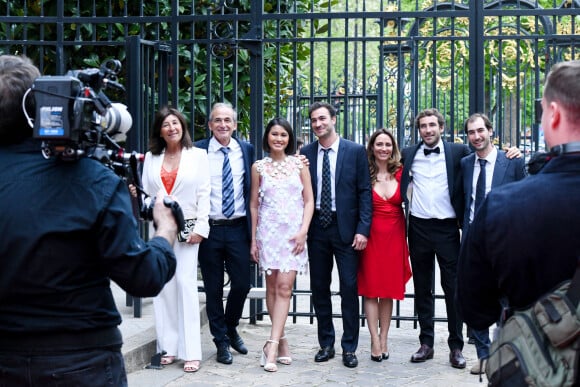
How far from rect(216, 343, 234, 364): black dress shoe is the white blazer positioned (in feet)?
3.14

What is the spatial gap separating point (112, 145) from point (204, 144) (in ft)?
14.9

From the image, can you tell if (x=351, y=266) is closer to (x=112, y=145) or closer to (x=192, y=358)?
(x=192, y=358)

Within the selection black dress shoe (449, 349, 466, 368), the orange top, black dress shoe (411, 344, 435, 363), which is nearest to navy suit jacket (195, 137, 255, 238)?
the orange top

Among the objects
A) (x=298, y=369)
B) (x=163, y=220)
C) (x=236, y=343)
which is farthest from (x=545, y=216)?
(x=236, y=343)

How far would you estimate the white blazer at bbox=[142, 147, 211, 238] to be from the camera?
734 centimetres

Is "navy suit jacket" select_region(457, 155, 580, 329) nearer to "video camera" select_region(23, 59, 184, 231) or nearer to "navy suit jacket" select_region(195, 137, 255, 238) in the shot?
"video camera" select_region(23, 59, 184, 231)

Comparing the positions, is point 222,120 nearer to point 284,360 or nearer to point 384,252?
point 384,252

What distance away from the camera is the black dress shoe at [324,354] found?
7.72 m

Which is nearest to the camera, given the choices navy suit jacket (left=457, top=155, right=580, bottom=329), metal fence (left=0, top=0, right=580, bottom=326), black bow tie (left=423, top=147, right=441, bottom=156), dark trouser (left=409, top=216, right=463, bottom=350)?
navy suit jacket (left=457, top=155, right=580, bottom=329)

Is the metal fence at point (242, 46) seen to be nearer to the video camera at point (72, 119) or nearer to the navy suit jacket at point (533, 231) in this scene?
the video camera at point (72, 119)

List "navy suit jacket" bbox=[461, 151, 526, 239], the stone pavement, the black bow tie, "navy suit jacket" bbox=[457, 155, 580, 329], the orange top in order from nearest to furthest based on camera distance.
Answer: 1. "navy suit jacket" bbox=[457, 155, 580, 329]
2. the stone pavement
3. "navy suit jacket" bbox=[461, 151, 526, 239]
4. the orange top
5. the black bow tie

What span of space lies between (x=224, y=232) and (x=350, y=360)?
1.43 m

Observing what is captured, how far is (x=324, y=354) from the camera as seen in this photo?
7.74m

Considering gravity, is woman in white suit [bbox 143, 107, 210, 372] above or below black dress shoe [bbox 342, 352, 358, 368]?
above
